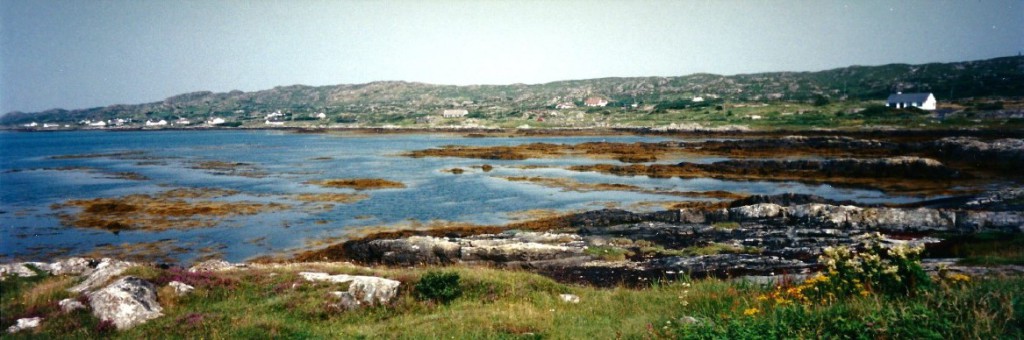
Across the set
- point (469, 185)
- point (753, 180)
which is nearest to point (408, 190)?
point (469, 185)

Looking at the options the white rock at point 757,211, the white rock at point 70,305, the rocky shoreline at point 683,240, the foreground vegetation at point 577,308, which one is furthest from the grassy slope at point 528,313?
the white rock at point 757,211

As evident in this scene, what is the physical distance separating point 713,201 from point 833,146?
39735 millimetres

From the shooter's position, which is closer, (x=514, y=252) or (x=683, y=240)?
(x=514, y=252)

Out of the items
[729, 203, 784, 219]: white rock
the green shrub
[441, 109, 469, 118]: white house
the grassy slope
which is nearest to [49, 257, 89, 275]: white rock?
the grassy slope

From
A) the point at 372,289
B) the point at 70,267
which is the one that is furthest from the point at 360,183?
the point at 372,289

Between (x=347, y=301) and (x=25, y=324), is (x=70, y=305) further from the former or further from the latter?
(x=347, y=301)

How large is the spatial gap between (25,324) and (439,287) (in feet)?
27.4

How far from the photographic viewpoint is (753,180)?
1962 inches

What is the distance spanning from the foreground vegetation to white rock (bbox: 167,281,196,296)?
172 mm

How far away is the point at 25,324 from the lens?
441 inches

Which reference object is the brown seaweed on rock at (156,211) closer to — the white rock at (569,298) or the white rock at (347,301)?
the white rock at (347,301)

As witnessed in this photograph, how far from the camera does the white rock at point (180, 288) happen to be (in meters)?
13.1

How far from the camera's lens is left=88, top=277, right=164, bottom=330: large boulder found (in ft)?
36.5

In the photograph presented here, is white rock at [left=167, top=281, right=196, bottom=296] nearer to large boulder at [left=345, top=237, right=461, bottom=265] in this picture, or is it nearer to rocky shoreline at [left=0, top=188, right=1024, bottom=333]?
rocky shoreline at [left=0, top=188, right=1024, bottom=333]
